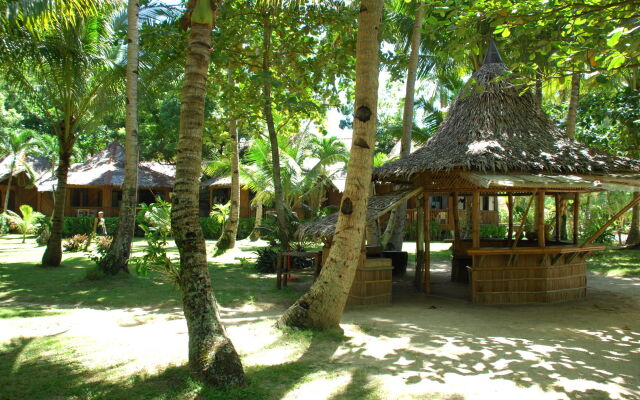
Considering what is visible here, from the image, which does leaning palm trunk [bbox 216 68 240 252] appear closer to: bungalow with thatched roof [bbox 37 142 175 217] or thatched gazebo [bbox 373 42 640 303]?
thatched gazebo [bbox 373 42 640 303]

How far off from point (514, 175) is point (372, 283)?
320 cm

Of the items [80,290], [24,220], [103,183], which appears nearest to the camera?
[80,290]

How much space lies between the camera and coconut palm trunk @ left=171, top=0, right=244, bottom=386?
13.6 ft

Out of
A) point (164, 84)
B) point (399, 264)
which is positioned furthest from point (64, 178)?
point (399, 264)

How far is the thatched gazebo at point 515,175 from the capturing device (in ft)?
28.8

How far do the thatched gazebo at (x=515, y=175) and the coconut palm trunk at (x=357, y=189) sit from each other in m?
2.99

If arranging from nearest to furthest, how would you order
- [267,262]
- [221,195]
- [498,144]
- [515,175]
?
1. [515,175]
2. [498,144]
3. [267,262]
4. [221,195]

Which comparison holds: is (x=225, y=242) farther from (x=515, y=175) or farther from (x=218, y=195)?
(x=218, y=195)

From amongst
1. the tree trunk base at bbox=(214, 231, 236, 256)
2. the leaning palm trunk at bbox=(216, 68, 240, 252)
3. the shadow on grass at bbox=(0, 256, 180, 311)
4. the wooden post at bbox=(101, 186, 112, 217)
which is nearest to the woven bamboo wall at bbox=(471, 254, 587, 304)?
the shadow on grass at bbox=(0, 256, 180, 311)

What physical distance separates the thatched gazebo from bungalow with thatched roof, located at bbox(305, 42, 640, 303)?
18 millimetres

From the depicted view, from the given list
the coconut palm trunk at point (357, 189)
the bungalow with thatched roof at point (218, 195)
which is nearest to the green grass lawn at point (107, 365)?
the coconut palm trunk at point (357, 189)

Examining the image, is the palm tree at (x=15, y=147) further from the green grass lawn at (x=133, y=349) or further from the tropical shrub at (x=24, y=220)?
the green grass lawn at (x=133, y=349)

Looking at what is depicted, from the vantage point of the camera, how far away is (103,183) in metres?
23.9

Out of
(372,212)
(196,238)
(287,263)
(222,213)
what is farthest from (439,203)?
(196,238)
